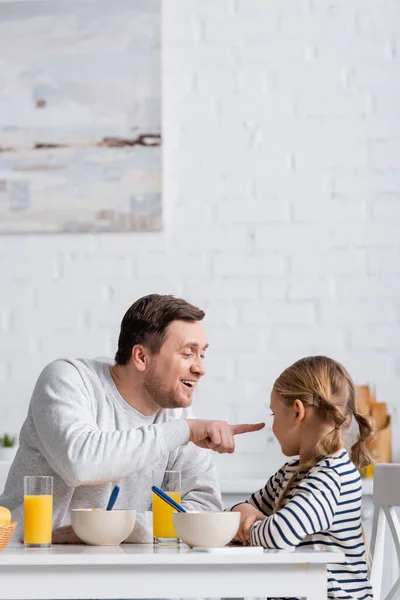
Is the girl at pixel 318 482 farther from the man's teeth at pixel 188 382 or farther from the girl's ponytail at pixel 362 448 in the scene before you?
the man's teeth at pixel 188 382

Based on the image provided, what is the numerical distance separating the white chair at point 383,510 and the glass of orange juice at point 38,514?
0.80 meters

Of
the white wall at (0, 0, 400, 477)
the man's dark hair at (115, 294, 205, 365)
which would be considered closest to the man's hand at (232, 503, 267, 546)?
the man's dark hair at (115, 294, 205, 365)

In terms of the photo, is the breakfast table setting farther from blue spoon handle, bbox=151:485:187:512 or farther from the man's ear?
the man's ear

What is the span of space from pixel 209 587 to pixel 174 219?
6.17 feet

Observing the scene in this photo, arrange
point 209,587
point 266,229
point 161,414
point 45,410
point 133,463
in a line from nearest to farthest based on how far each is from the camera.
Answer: point 209,587
point 133,463
point 45,410
point 161,414
point 266,229

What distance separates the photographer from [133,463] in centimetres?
160

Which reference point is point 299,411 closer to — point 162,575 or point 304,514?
point 304,514

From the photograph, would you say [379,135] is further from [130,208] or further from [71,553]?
[71,553]

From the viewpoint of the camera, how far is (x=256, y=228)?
2.98m

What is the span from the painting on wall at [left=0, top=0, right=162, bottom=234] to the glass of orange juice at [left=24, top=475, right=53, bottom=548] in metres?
1.67

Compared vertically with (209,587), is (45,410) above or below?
above

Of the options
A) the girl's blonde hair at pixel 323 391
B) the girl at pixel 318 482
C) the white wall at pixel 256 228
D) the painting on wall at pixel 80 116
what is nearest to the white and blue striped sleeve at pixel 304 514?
the girl at pixel 318 482

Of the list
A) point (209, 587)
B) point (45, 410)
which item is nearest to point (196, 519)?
point (209, 587)

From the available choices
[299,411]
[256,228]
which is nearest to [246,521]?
[299,411]
